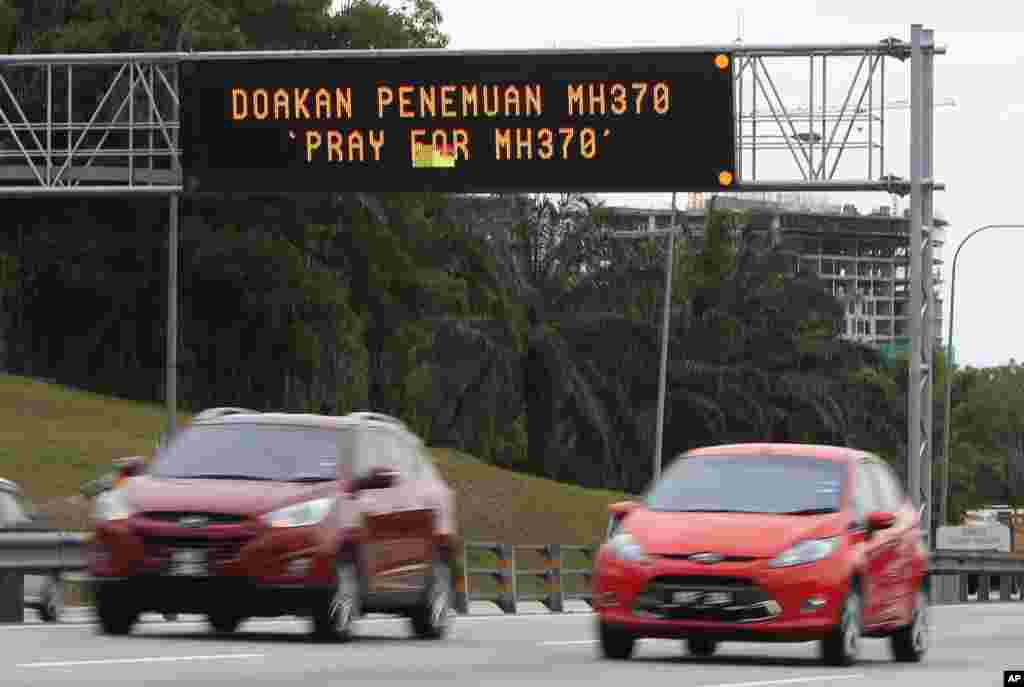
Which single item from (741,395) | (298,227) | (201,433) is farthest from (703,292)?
(201,433)

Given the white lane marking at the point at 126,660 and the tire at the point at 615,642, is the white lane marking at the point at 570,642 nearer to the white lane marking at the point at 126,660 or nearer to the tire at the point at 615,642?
the tire at the point at 615,642

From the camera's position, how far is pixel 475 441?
7456 centimetres

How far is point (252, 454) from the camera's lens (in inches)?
724

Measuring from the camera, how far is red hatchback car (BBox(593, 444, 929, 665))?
16.4m

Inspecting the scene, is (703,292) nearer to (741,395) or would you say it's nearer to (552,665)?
(741,395)

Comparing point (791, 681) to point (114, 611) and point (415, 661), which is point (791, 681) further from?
point (114, 611)

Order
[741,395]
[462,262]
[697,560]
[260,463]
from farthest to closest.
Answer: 1. [741,395]
2. [462,262]
3. [260,463]
4. [697,560]

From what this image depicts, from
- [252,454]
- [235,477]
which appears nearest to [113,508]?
[235,477]

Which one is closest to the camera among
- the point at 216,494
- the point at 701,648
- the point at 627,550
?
the point at 627,550

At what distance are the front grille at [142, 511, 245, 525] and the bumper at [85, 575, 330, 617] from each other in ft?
1.22

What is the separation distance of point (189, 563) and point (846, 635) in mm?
4270

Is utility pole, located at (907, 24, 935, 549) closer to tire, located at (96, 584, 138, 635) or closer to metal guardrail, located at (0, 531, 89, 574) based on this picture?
metal guardrail, located at (0, 531, 89, 574)

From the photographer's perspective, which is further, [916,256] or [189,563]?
[916,256]

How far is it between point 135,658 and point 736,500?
4.33m
